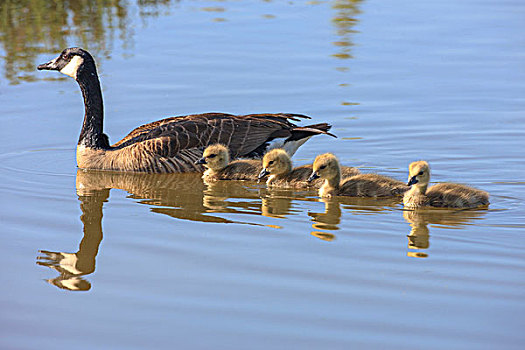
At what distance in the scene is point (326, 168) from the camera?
28.3ft

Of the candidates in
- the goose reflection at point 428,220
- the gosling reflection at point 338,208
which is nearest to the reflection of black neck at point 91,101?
the gosling reflection at point 338,208

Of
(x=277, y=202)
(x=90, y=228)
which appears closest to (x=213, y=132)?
(x=277, y=202)

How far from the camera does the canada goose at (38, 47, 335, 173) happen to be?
10141mm

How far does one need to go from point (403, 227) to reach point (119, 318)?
2927 millimetres

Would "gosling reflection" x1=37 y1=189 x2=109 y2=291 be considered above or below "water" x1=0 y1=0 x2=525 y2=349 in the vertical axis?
below

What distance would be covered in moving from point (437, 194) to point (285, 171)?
5.88 ft

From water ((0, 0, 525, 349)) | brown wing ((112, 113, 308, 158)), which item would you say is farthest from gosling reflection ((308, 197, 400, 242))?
brown wing ((112, 113, 308, 158))

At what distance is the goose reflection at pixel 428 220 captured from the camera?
23.4 feet

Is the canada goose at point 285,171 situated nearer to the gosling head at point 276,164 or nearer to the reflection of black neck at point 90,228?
the gosling head at point 276,164

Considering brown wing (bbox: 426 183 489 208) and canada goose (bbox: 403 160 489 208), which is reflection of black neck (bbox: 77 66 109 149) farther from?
brown wing (bbox: 426 183 489 208)

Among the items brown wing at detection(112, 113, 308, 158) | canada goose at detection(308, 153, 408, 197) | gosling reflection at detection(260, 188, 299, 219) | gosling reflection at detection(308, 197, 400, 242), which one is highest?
brown wing at detection(112, 113, 308, 158)

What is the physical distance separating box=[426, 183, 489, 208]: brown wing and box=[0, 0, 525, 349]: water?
15 centimetres

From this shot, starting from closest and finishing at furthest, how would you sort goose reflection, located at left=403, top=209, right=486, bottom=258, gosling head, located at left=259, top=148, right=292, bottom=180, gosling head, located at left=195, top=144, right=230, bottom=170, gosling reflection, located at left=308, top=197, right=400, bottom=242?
goose reflection, located at left=403, top=209, right=486, bottom=258, gosling reflection, located at left=308, top=197, right=400, bottom=242, gosling head, located at left=259, top=148, right=292, bottom=180, gosling head, located at left=195, top=144, right=230, bottom=170

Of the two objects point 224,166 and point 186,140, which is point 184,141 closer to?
point 186,140
